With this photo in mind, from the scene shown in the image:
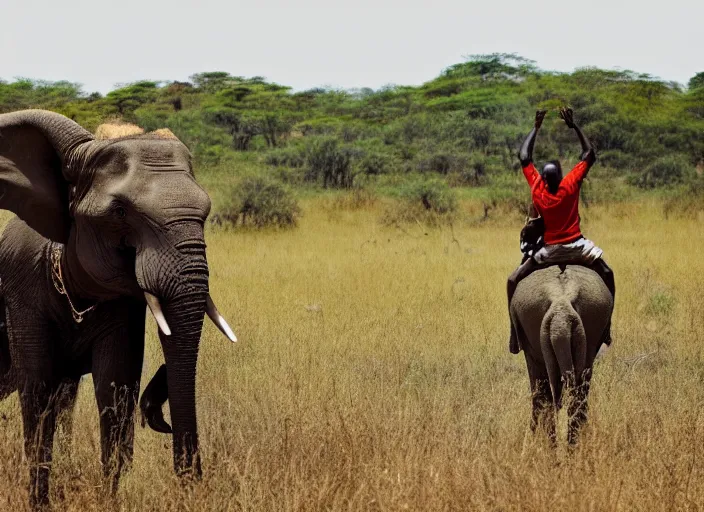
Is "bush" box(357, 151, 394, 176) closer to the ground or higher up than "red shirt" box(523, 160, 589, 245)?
closer to the ground

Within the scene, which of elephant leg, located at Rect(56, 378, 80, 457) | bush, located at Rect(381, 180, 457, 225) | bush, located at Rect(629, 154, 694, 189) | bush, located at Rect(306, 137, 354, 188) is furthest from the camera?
bush, located at Rect(306, 137, 354, 188)

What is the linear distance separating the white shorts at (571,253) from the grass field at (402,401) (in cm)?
90

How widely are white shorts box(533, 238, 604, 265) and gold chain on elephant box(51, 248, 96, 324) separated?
8.82 ft

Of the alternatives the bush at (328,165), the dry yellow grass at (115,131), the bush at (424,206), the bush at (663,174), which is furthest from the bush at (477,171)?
the dry yellow grass at (115,131)

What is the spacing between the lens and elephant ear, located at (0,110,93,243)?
201 inches

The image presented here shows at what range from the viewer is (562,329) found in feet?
19.6

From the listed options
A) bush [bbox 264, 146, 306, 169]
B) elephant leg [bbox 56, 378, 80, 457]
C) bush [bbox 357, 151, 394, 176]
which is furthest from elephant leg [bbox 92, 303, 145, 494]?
bush [bbox 357, 151, 394, 176]

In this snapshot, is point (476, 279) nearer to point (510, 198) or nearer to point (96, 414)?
point (96, 414)

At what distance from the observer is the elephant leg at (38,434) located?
202 inches

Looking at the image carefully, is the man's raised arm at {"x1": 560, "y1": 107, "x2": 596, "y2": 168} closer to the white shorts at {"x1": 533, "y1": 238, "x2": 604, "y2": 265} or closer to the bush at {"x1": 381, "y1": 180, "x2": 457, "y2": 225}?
the white shorts at {"x1": 533, "y1": 238, "x2": 604, "y2": 265}

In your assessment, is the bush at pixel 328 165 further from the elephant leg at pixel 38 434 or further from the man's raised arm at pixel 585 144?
the elephant leg at pixel 38 434

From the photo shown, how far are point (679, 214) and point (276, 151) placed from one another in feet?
51.1

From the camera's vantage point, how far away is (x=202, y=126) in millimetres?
38281

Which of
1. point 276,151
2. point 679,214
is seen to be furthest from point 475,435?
point 276,151
